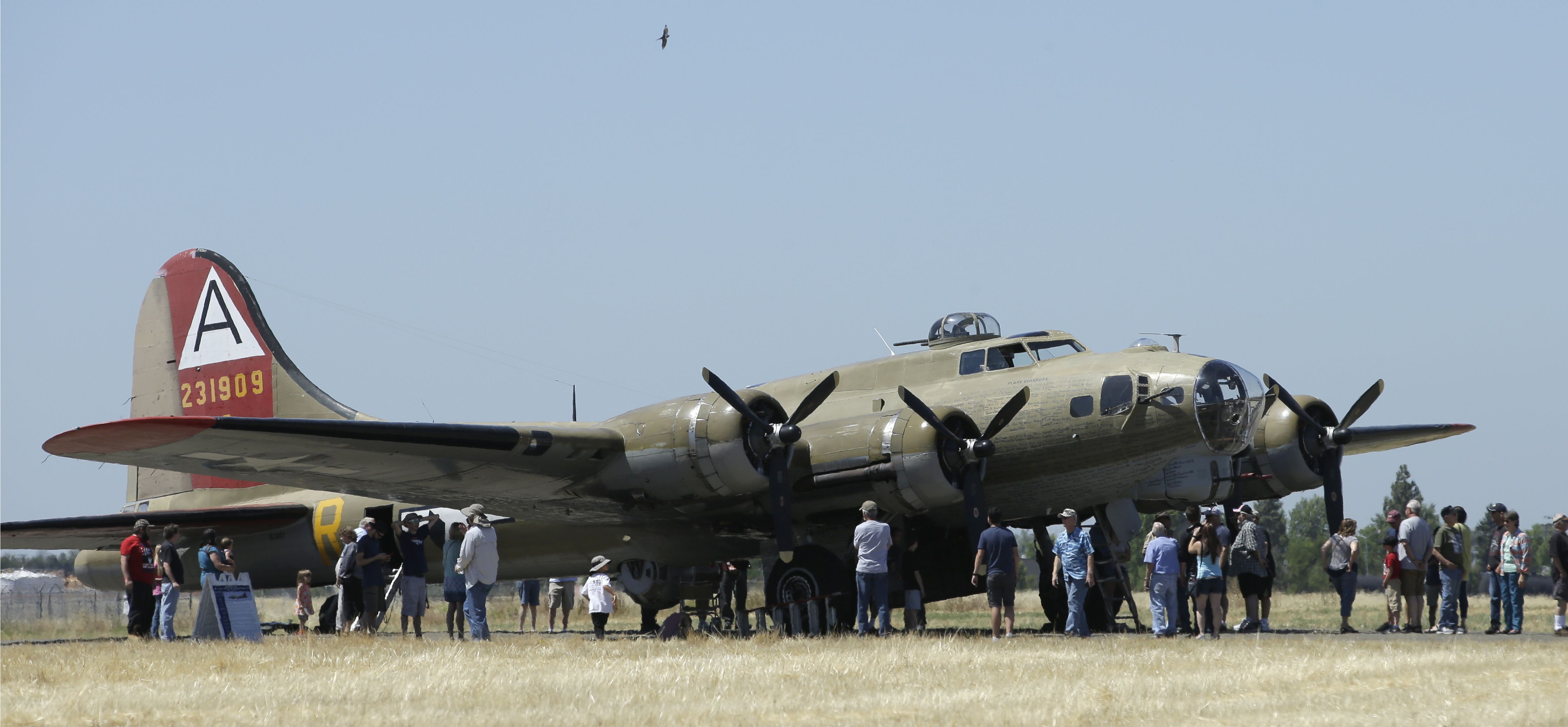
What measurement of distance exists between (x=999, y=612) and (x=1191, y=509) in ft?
13.7

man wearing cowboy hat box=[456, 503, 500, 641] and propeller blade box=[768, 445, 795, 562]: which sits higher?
propeller blade box=[768, 445, 795, 562]

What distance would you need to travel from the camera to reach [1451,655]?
12039 millimetres

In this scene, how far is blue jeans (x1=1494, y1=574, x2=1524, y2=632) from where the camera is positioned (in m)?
15.4

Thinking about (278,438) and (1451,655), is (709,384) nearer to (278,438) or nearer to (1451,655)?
(278,438)

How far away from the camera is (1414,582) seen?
52.5 feet

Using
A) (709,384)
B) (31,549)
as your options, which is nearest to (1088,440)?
(709,384)

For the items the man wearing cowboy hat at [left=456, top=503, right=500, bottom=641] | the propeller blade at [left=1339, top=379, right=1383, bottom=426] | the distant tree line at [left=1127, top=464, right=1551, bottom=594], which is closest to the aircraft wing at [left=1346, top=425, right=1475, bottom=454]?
the propeller blade at [left=1339, top=379, right=1383, bottom=426]

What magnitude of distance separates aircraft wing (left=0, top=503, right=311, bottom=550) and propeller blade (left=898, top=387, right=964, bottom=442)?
32.0 ft

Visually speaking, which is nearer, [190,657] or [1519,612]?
[190,657]

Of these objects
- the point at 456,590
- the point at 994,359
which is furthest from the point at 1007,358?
the point at 456,590

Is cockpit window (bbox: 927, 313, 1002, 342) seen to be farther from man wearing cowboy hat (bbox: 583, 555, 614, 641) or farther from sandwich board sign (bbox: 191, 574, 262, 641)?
sandwich board sign (bbox: 191, 574, 262, 641)

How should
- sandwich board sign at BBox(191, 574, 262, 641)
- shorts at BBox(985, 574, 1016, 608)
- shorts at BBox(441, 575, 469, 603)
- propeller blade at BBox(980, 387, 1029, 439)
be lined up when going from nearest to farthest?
shorts at BBox(985, 574, 1016, 608) < sandwich board sign at BBox(191, 574, 262, 641) < propeller blade at BBox(980, 387, 1029, 439) < shorts at BBox(441, 575, 469, 603)

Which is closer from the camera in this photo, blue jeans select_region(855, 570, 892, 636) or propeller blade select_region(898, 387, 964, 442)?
blue jeans select_region(855, 570, 892, 636)

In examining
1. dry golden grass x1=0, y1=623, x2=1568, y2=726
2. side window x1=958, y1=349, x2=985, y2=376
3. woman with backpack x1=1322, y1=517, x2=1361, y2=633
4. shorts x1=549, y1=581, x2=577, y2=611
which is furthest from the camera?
shorts x1=549, y1=581, x2=577, y2=611
